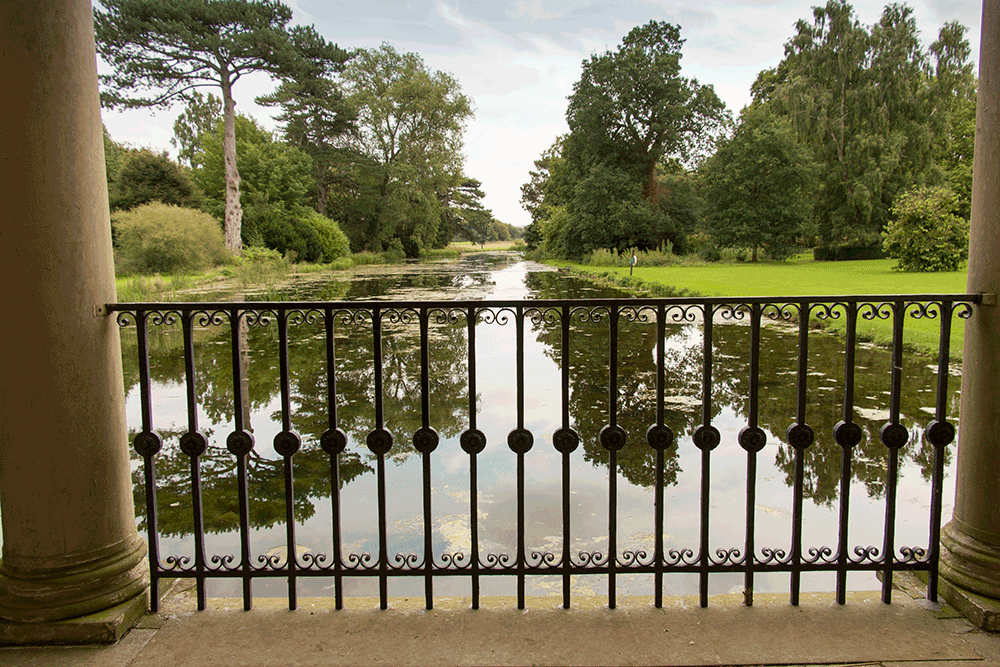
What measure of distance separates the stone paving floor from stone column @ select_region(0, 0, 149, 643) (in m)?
0.22

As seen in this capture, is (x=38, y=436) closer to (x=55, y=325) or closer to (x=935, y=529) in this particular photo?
(x=55, y=325)

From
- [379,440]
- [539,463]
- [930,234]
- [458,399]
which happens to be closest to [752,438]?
[379,440]

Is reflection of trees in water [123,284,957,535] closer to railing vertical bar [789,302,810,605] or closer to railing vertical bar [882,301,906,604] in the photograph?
railing vertical bar [789,302,810,605]

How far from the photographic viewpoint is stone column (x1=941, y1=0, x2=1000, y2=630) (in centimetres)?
209

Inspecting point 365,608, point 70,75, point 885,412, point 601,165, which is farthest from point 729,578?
point 601,165

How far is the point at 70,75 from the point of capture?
195 centimetres

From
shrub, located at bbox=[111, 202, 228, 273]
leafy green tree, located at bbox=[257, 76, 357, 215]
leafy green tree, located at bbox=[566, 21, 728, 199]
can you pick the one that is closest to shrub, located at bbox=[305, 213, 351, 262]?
leafy green tree, located at bbox=[257, 76, 357, 215]

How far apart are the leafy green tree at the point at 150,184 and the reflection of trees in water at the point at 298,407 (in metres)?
17.6

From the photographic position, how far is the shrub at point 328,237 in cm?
3331

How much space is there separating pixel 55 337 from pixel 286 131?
3868 centimetres

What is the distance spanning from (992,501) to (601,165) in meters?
35.2

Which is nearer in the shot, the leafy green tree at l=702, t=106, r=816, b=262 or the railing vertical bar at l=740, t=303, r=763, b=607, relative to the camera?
the railing vertical bar at l=740, t=303, r=763, b=607

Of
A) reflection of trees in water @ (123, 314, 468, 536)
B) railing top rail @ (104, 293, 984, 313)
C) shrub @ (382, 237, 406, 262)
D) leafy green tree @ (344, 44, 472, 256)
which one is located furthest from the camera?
shrub @ (382, 237, 406, 262)

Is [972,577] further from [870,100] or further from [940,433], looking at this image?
[870,100]
